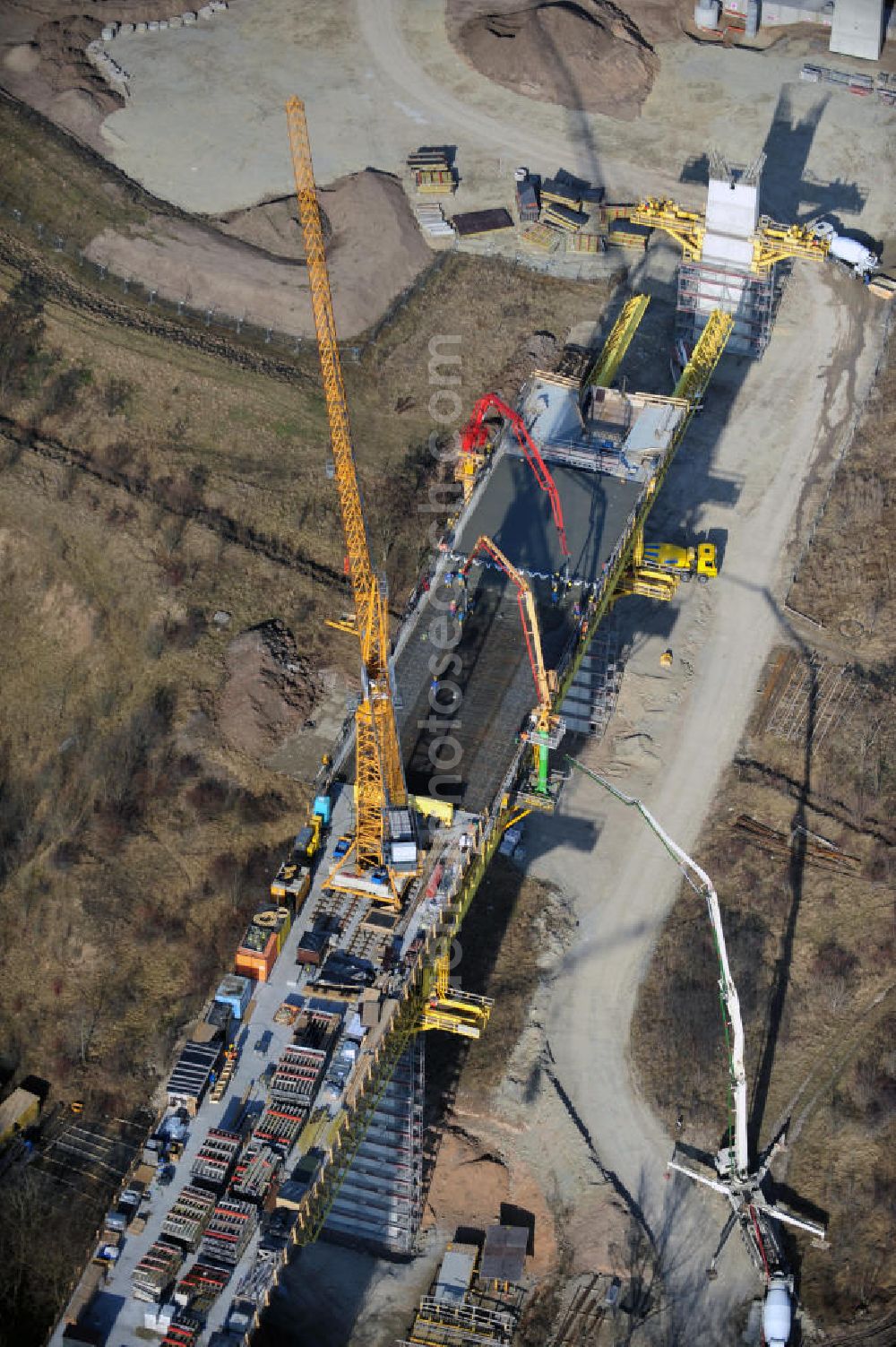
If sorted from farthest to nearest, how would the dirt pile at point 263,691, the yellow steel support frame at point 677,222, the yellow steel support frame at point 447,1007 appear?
the yellow steel support frame at point 677,222 < the dirt pile at point 263,691 < the yellow steel support frame at point 447,1007

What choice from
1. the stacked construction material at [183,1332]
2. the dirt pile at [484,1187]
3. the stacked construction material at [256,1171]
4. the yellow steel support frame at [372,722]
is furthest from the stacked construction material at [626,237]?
the stacked construction material at [183,1332]

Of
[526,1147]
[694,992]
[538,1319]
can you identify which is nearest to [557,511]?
[694,992]

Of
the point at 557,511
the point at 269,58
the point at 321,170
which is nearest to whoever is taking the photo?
the point at 557,511

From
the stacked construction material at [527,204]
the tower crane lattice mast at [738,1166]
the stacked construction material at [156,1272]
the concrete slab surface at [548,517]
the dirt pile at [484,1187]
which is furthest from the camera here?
the stacked construction material at [527,204]

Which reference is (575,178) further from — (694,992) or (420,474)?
(694,992)

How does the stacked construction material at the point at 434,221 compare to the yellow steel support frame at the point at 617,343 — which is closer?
the yellow steel support frame at the point at 617,343

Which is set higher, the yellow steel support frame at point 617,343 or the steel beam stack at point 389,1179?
the yellow steel support frame at point 617,343

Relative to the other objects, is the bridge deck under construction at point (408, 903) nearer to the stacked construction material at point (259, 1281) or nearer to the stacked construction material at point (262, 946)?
the stacked construction material at point (259, 1281)
